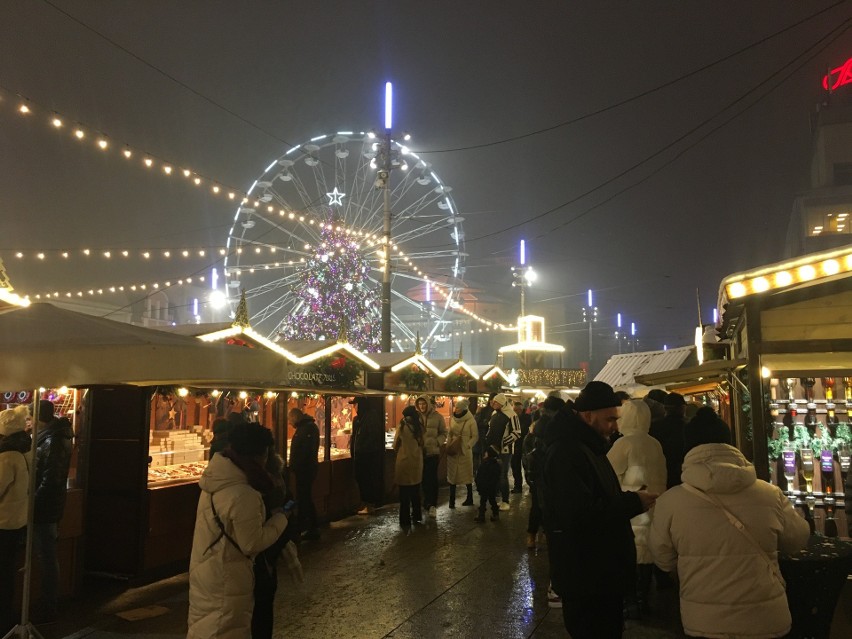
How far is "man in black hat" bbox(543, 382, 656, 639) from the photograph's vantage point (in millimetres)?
3078

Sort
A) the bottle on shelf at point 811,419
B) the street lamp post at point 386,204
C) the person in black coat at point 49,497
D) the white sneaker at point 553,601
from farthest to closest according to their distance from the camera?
the street lamp post at point 386,204, the bottle on shelf at point 811,419, the white sneaker at point 553,601, the person in black coat at point 49,497

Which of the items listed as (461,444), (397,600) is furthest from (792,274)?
(461,444)

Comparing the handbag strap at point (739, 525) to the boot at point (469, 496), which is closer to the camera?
the handbag strap at point (739, 525)

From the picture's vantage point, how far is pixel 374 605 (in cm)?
595

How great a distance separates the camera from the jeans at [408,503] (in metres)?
9.80

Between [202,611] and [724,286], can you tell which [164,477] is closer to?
[202,611]

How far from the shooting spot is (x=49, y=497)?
5.42m

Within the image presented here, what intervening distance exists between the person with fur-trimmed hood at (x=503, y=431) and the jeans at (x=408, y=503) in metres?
1.25

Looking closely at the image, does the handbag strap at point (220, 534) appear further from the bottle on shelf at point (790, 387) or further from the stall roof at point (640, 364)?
the stall roof at point (640, 364)

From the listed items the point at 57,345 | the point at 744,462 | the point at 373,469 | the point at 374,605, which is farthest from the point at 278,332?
the point at 744,462

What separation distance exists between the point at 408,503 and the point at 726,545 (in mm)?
7463

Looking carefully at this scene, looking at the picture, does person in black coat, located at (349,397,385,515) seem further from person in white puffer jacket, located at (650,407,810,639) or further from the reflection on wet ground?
person in white puffer jacket, located at (650,407,810,639)

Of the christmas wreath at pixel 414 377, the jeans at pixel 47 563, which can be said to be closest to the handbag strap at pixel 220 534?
the jeans at pixel 47 563

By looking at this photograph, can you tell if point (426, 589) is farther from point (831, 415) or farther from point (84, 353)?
point (831, 415)
